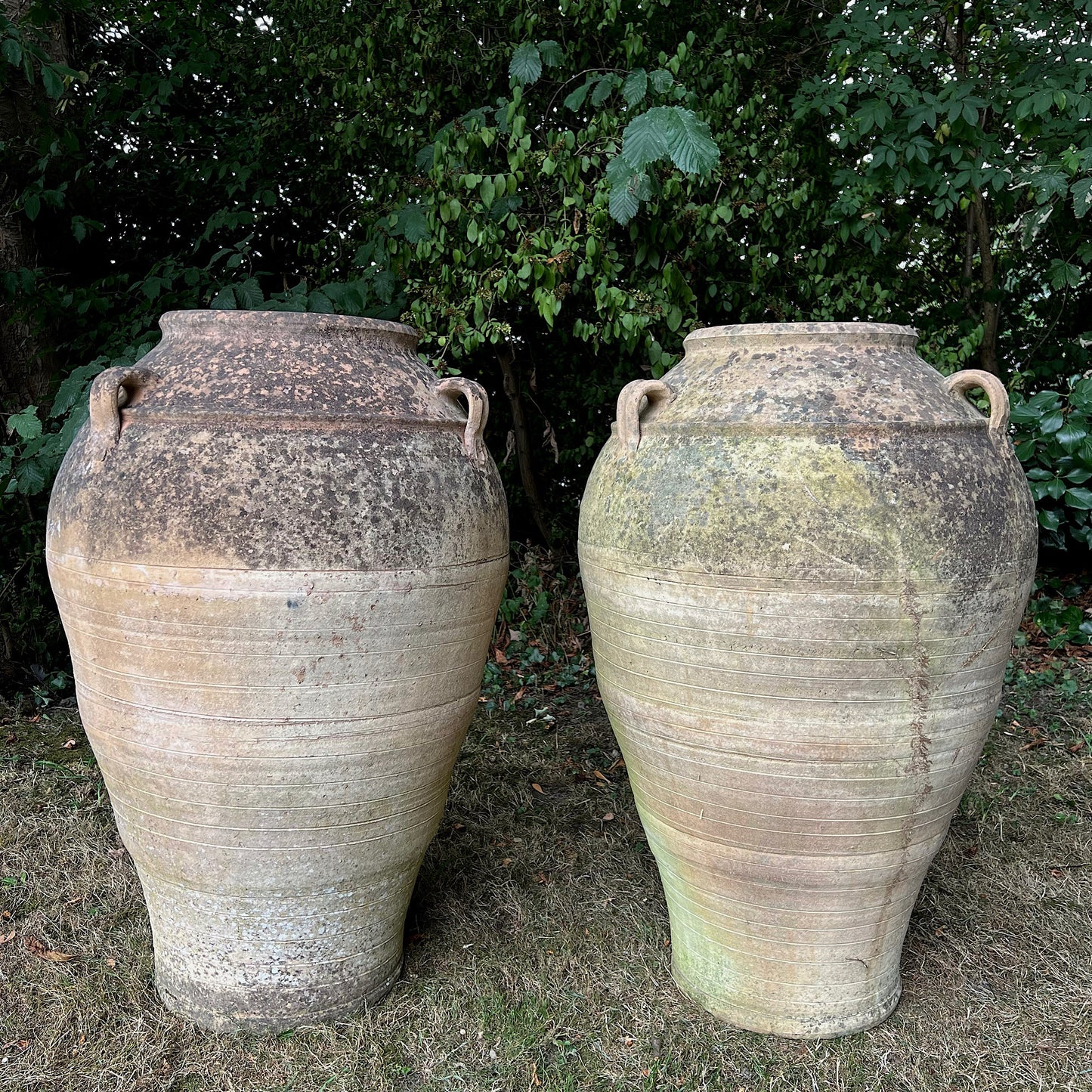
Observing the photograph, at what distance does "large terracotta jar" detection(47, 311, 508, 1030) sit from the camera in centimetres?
200

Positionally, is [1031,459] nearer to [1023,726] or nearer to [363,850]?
[1023,726]

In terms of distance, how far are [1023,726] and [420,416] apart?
3027 millimetres

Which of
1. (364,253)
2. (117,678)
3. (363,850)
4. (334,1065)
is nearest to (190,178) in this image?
(364,253)

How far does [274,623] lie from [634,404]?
3.01 ft

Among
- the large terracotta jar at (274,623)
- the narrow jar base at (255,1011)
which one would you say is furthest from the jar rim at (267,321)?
the narrow jar base at (255,1011)

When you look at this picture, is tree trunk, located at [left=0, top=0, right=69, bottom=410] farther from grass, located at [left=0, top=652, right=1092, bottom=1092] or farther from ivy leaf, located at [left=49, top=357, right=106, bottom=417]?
grass, located at [left=0, top=652, right=1092, bottom=1092]

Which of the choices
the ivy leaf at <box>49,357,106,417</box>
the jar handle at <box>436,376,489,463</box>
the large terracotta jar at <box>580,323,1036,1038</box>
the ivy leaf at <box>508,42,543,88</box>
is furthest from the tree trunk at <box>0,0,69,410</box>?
the large terracotta jar at <box>580,323,1036,1038</box>

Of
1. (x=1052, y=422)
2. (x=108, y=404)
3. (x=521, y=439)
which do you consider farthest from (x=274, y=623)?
(x=1052, y=422)

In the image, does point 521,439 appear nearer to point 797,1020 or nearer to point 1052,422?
point 1052,422

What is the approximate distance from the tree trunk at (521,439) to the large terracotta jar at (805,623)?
2.42m

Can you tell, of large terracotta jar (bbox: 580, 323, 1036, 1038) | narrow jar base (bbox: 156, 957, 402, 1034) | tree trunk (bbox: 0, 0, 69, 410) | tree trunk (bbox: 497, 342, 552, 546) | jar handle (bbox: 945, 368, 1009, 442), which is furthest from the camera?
tree trunk (bbox: 497, 342, 552, 546)

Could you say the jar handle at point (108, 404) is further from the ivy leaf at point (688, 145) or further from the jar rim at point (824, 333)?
the ivy leaf at point (688, 145)

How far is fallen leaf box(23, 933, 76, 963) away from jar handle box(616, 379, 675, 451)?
195 cm

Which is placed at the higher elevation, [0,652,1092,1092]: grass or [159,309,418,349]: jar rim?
[159,309,418,349]: jar rim
